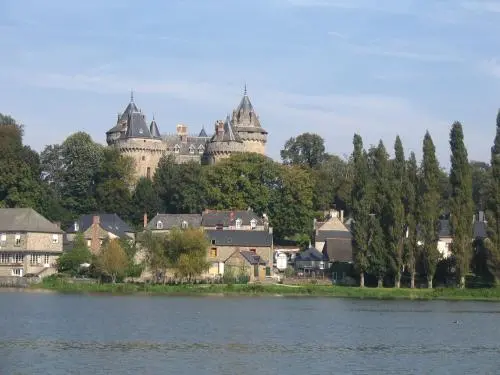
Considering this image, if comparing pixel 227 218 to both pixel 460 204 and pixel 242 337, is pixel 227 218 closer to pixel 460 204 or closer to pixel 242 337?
pixel 460 204

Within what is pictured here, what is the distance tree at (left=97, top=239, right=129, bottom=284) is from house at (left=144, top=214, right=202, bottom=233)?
17.9 meters

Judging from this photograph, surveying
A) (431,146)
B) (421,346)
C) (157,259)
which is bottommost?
(421,346)

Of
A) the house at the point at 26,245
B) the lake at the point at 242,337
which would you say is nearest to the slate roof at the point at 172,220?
the house at the point at 26,245

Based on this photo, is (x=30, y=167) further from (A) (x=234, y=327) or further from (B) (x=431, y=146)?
(A) (x=234, y=327)

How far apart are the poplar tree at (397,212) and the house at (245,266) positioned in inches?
489

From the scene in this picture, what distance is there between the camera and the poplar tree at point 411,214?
6794cm

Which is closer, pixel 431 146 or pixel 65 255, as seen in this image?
pixel 431 146

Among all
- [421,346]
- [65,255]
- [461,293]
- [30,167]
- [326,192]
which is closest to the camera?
[421,346]

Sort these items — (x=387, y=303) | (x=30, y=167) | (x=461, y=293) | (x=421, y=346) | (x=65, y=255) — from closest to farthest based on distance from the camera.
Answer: (x=421, y=346) < (x=387, y=303) < (x=461, y=293) < (x=65, y=255) < (x=30, y=167)

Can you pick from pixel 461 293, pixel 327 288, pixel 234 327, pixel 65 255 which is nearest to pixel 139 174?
pixel 65 255

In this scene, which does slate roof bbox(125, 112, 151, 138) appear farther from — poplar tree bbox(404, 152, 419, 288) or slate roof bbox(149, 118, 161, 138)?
poplar tree bbox(404, 152, 419, 288)

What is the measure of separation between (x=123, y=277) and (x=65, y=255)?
18.4 feet

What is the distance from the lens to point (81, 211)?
332 ft

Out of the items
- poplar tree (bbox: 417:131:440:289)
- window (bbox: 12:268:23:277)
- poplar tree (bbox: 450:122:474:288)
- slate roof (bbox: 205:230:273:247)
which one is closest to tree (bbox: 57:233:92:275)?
window (bbox: 12:268:23:277)
